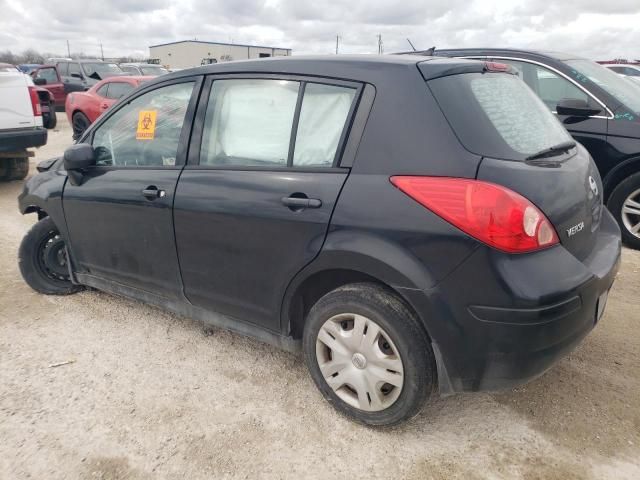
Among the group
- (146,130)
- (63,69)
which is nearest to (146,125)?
(146,130)

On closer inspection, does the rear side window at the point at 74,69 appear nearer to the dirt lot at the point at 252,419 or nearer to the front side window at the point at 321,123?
the dirt lot at the point at 252,419

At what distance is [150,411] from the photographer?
258cm

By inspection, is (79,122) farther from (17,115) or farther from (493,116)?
(493,116)

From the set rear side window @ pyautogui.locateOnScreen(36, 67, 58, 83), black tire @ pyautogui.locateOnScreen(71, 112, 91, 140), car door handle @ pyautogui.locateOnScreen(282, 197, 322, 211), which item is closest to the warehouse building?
rear side window @ pyautogui.locateOnScreen(36, 67, 58, 83)

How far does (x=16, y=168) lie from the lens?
820 centimetres

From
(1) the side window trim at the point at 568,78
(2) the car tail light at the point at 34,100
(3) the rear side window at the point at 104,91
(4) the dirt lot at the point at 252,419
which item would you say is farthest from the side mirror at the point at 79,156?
(3) the rear side window at the point at 104,91

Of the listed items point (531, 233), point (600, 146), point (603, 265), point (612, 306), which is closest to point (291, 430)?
point (531, 233)

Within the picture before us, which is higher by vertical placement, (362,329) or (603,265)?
(603,265)

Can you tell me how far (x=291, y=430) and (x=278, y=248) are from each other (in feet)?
2.86

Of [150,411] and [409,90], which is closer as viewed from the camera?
[409,90]

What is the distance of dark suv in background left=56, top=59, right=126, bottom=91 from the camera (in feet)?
53.2

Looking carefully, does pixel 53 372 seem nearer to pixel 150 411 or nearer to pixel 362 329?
pixel 150 411

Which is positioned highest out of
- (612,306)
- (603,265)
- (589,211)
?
(589,211)

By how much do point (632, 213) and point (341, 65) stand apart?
3615 mm
